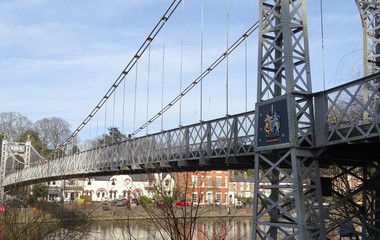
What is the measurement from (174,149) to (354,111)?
1098cm

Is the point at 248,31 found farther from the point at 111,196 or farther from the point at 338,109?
the point at 111,196

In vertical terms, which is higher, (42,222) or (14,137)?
(14,137)

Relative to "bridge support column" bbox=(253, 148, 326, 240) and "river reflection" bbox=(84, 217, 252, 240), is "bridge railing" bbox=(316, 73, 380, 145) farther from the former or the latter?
"river reflection" bbox=(84, 217, 252, 240)

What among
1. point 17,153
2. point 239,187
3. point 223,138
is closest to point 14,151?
point 17,153

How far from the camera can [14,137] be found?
81688mm

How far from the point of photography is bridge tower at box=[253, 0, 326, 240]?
1169cm

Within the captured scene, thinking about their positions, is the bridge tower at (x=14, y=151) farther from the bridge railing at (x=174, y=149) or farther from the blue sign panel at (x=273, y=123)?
the blue sign panel at (x=273, y=123)

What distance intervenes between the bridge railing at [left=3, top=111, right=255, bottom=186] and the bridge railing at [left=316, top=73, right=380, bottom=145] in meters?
3.77

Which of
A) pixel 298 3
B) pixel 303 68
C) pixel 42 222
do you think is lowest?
pixel 42 222

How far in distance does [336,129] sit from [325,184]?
2.40 meters

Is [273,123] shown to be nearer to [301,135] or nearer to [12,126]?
[301,135]

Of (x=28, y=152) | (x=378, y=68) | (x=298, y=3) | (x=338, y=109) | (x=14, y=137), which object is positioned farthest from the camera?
(x=14, y=137)

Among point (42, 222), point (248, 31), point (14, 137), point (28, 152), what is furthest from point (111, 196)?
point (42, 222)

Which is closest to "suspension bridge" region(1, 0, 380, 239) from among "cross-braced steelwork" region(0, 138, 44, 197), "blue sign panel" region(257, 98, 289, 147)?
"blue sign panel" region(257, 98, 289, 147)
